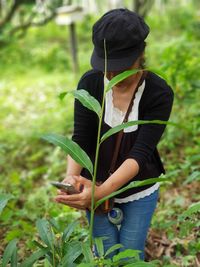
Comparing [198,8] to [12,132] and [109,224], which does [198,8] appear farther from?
[109,224]

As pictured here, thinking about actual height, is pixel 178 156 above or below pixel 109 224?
below

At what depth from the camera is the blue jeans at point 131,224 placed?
2.18 m

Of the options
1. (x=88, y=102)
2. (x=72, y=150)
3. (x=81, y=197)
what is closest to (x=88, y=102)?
(x=88, y=102)

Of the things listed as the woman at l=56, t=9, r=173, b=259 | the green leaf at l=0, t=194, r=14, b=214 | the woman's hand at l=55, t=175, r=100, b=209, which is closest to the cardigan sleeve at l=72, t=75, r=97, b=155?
the woman at l=56, t=9, r=173, b=259

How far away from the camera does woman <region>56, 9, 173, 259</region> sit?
178cm

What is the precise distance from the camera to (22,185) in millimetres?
4348

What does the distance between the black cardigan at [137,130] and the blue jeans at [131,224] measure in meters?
0.09

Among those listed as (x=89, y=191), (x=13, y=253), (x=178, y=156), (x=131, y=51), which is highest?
(x=131, y=51)

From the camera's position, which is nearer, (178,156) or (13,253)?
(13,253)

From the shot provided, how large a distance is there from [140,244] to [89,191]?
0.63 m

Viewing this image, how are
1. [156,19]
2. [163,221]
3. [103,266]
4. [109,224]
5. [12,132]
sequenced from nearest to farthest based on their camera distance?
[103,266] < [109,224] < [163,221] < [12,132] < [156,19]

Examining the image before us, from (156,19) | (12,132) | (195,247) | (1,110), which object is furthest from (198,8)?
(195,247)

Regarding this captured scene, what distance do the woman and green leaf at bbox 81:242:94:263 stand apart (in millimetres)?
189

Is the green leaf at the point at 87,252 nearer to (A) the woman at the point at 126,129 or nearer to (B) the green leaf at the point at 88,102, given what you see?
(A) the woman at the point at 126,129
